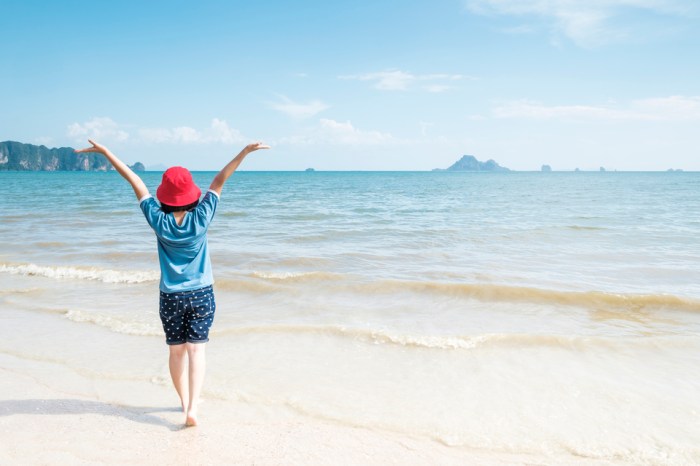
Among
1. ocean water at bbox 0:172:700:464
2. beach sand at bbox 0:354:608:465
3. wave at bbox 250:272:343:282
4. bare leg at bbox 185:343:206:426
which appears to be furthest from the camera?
wave at bbox 250:272:343:282

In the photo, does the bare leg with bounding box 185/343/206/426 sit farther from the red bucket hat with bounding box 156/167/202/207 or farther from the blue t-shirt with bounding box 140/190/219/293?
the red bucket hat with bounding box 156/167/202/207

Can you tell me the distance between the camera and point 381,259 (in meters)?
12.4

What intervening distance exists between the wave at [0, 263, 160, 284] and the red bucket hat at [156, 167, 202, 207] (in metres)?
6.91

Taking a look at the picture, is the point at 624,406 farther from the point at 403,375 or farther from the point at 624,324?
the point at 624,324

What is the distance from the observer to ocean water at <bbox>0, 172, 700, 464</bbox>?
13.9ft

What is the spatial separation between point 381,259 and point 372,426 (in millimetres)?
8391

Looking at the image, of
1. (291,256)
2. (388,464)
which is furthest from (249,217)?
(388,464)

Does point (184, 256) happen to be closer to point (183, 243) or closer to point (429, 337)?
point (183, 243)

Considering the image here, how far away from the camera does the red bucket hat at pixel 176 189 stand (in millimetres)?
3613

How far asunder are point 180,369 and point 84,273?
7.79 m

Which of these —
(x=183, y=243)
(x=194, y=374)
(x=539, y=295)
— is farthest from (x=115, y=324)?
(x=539, y=295)

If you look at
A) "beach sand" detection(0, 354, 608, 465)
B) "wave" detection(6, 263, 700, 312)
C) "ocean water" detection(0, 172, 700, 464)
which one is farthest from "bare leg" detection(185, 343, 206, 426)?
"wave" detection(6, 263, 700, 312)

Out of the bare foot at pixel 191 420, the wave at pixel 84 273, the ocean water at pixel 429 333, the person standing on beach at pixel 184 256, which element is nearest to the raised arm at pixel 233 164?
the person standing on beach at pixel 184 256

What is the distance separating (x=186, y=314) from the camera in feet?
12.6
